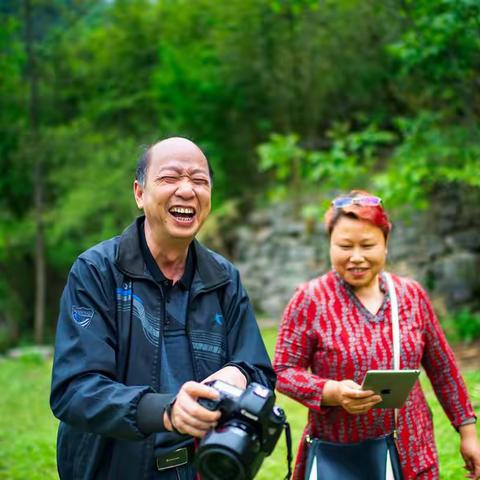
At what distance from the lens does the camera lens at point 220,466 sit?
1.68m

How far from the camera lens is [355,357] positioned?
7.89 ft

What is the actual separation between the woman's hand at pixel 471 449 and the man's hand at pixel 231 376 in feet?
3.36

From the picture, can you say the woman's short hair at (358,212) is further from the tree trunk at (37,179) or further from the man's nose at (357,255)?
the tree trunk at (37,179)

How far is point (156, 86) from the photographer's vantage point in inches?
643

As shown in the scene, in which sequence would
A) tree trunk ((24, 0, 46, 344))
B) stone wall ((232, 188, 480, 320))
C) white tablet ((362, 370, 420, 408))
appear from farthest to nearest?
tree trunk ((24, 0, 46, 344)), stone wall ((232, 188, 480, 320)), white tablet ((362, 370, 420, 408))

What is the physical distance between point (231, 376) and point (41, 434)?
475cm

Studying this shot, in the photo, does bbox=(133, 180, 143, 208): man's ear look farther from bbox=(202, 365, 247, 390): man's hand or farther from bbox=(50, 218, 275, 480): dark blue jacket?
bbox=(202, 365, 247, 390): man's hand

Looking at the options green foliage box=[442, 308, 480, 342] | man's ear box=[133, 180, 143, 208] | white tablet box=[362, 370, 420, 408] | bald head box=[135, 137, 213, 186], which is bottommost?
green foliage box=[442, 308, 480, 342]

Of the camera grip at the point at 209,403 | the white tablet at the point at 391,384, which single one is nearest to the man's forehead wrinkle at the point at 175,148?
the camera grip at the point at 209,403

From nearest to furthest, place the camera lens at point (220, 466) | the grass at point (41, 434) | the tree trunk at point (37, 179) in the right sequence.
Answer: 1. the camera lens at point (220, 466)
2. the grass at point (41, 434)
3. the tree trunk at point (37, 179)

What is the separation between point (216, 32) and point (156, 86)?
2.09 metres

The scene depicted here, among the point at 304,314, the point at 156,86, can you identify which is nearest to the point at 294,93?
the point at 156,86

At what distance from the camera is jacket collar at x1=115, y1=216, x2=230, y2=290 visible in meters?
2.01

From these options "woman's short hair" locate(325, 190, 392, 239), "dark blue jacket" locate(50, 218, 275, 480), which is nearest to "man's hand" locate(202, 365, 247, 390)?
"dark blue jacket" locate(50, 218, 275, 480)
